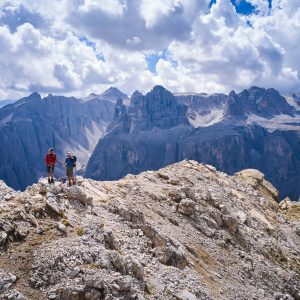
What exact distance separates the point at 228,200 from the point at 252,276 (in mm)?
11309

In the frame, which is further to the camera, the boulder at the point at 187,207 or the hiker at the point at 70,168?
the boulder at the point at 187,207

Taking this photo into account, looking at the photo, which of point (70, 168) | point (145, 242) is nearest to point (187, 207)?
point (145, 242)

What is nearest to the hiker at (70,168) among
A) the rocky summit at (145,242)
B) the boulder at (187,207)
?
the rocky summit at (145,242)

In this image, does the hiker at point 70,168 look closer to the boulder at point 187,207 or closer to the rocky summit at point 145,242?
the rocky summit at point 145,242

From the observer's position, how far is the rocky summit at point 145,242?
58.5 ft

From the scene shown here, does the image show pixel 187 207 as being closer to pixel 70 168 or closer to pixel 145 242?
pixel 145 242

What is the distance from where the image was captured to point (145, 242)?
24.7 meters

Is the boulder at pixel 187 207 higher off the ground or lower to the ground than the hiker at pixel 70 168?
lower

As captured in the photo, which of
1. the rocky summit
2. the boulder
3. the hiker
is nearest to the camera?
the rocky summit

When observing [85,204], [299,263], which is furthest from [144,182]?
[299,263]

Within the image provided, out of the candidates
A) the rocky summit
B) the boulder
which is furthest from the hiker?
the boulder

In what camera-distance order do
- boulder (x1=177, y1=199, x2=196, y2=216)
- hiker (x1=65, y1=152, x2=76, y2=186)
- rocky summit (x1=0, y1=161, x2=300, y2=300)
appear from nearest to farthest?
rocky summit (x1=0, y1=161, x2=300, y2=300) < hiker (x1=65, y1=152, x2=76, y2=186) < boulder (x1=177, y1=199, x2=196, y2=216)

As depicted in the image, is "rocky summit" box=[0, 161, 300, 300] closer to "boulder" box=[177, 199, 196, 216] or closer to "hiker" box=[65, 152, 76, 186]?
"boulder" box=[177, 199, 196, 216]

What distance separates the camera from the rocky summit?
58.5ft
